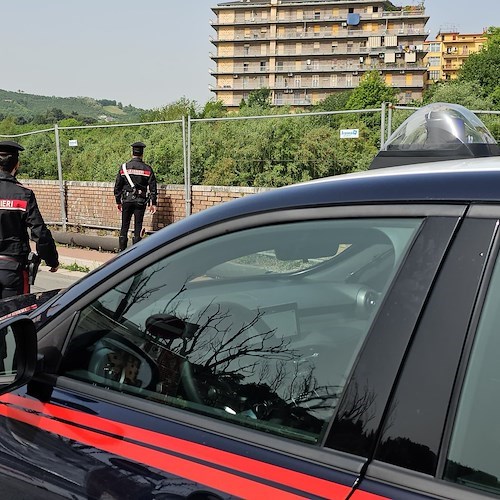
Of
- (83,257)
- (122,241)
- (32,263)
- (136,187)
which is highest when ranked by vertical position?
(136,187)

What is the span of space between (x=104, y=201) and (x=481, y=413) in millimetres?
12215

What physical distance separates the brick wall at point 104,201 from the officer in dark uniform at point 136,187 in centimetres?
69

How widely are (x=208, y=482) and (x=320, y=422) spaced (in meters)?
0.26

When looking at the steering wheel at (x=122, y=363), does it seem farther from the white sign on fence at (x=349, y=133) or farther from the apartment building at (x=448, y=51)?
the apartment building at (x=448, y=51)

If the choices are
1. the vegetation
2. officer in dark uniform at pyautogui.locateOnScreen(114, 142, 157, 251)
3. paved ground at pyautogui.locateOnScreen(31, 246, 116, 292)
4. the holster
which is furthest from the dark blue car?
officer in dark uniform at pyautogui.locateOnScreen(114, 142, 157, 251)

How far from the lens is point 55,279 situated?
9.20 metres

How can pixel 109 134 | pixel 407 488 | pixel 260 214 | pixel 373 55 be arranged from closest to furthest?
pixel 407 488
pixel 260 214
pixel 109 134
pixel 373 55

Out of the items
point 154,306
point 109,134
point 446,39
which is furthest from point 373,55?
point 154,306

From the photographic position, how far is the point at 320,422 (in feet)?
4.33

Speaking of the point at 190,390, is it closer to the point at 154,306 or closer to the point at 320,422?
the point at 154,306

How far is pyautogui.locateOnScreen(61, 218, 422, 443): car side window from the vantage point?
4.58 feet

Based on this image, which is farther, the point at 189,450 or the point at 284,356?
the point at 284,356

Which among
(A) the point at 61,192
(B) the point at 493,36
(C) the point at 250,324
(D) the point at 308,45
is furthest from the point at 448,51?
(C) the point at 250,324

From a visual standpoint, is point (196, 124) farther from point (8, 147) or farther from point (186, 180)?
point (8, 147)
